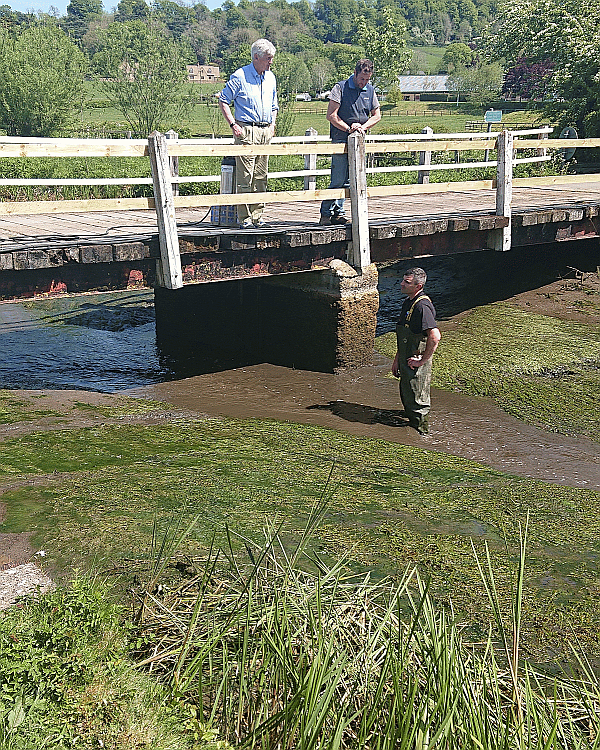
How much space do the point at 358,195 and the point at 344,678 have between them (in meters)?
7.13

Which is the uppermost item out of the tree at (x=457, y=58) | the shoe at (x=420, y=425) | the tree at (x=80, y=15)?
the tree at (x=80, y=15)

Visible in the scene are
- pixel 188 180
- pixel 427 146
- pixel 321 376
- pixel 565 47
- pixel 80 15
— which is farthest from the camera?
pixel 80 15

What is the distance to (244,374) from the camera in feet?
34.3

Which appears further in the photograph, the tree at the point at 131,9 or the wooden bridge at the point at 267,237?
the tree at the point at 131,9

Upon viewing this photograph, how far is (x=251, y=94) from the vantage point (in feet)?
28.8

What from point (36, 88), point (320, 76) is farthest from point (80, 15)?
point (36, 88)

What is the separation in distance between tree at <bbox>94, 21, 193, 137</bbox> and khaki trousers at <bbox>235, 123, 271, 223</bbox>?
28.5 m

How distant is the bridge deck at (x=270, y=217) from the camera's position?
8.62m

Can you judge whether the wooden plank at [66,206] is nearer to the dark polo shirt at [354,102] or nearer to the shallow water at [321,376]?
the shallow water at [321,376]

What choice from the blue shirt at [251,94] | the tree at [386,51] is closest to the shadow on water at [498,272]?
the blue shirt at [251,94]

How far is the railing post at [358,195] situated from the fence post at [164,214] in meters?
2.40

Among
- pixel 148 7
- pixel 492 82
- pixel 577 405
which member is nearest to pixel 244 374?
pixel 577 405

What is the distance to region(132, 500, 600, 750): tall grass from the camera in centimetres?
302

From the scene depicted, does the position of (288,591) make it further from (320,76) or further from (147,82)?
(320,76)
